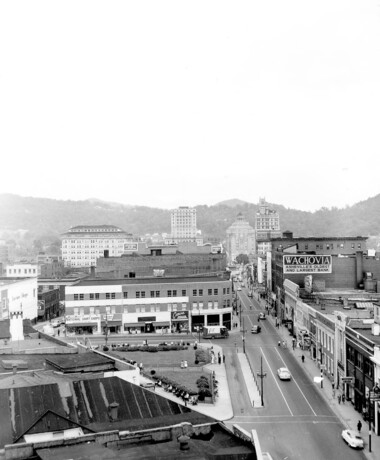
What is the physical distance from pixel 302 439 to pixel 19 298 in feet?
228

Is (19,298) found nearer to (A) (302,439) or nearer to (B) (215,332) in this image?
(B) (215,332)

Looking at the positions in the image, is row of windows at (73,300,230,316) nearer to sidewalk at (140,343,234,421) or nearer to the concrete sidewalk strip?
the concrete sidewalk strip

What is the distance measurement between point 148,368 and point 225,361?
1004cm

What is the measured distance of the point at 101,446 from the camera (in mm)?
22906

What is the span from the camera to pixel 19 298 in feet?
335

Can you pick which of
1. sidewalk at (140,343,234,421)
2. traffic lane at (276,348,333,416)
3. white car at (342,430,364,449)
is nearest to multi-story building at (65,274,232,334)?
traffic lane at (276,348,333,416)

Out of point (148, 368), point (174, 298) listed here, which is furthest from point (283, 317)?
point (148, 368)

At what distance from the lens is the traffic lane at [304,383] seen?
50.9m

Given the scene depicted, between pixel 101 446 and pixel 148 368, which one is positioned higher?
pixel 101 446

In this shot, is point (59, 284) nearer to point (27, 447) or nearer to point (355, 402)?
point (355, 402)

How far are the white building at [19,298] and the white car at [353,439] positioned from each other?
205ft

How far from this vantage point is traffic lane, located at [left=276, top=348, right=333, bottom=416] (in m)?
50.9

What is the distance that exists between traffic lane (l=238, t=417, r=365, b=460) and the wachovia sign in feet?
164

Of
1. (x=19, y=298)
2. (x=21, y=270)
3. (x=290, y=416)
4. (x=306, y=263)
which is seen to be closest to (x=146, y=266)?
(x=19, y=298)
